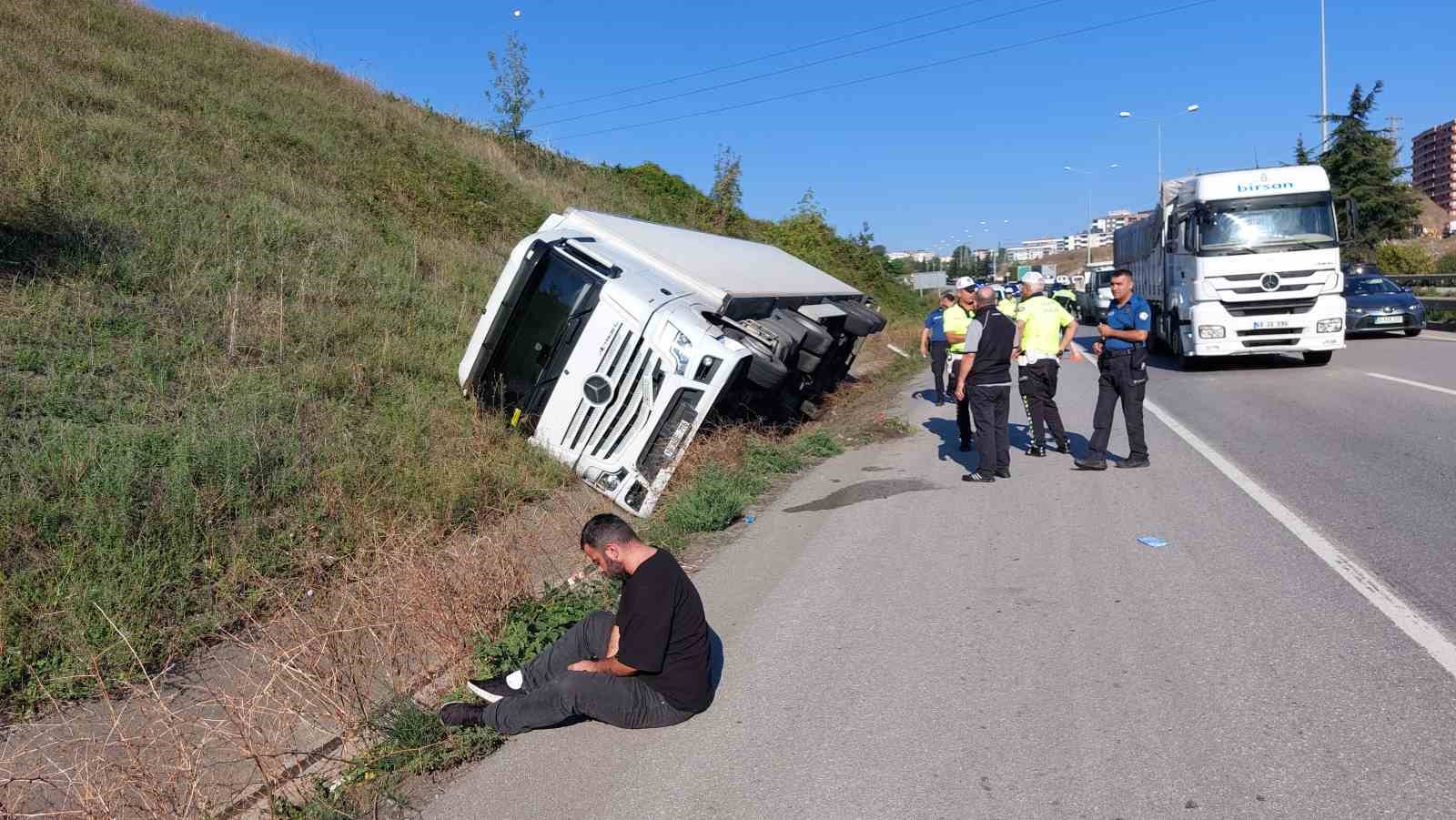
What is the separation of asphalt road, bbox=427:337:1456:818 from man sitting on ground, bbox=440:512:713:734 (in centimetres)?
11

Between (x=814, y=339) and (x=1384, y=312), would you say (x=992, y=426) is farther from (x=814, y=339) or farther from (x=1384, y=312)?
(x=1384, y=312)

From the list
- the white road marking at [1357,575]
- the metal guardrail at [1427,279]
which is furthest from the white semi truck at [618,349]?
the metal guardrail at [1427,279]

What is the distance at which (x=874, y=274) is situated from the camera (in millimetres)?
42844

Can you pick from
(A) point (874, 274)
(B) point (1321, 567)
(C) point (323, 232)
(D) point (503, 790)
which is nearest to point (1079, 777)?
(D) point (503, 790)

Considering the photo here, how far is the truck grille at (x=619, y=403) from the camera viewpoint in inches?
363

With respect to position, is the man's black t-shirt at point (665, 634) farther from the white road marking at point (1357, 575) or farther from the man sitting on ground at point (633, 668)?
the white road marking at point (1357, 575)

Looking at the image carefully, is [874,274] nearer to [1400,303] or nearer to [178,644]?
[1400,303]

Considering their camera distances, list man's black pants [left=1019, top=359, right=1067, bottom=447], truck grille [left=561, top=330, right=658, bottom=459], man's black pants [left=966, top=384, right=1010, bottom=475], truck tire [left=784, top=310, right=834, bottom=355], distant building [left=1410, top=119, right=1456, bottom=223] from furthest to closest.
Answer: distant building [left=1410, top=119, right=1456, bottom=223]
truck tire [left=784, top=310, right=834, bottom=355]
man's black pants [left=1019, top=359, right=1067, bottom=447]
man's black pants [left=966, top=384, right=1010, bottom=475]
truck grille [left=561, top=330, right=658, bottom=459]

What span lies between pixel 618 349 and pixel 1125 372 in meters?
4.52

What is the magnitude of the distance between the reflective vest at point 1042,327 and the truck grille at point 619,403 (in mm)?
3800

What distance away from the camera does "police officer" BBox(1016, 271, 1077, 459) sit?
10.5 m

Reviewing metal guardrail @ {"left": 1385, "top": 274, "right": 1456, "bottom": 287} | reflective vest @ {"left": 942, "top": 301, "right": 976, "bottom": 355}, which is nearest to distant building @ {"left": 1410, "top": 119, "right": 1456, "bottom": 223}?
metal guardrail @ {"left": 1385, "top": 274, "right": 1456, "bottom": 287}

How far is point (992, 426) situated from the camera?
9570mm

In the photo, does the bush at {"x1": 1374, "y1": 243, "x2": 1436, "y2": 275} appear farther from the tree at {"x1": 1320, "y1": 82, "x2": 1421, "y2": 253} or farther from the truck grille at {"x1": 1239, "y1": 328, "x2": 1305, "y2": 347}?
the truck grille at {"x1": 1239, "y1": 328, "x2": 1305, "y2": 347}
